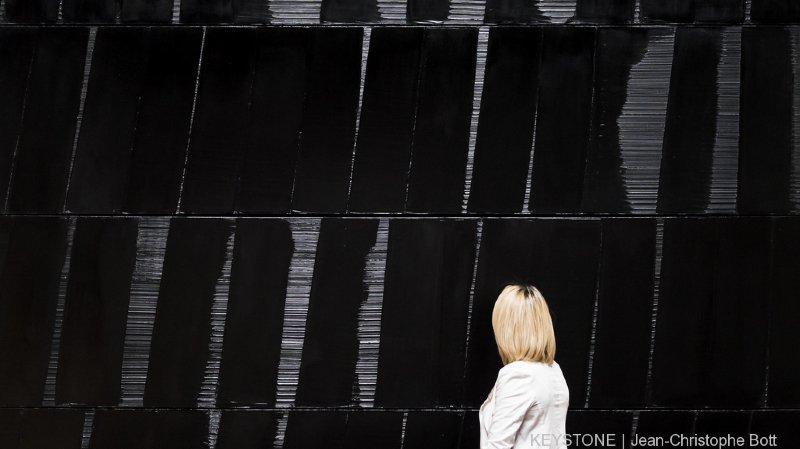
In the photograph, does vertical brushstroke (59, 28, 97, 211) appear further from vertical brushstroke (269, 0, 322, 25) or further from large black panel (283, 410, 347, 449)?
large black panel (283, 410, 347, 449)

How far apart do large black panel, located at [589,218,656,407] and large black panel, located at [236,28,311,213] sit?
2.40 metres

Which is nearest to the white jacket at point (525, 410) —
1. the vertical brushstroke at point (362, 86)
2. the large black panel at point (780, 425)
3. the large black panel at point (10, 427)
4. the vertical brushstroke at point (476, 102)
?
the vertical brushstroke at point (476, 102)

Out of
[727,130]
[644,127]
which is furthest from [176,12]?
[727,130]

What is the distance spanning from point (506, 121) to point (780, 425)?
2.90 meters

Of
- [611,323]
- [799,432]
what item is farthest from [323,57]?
[799,432]

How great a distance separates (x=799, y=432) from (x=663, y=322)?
1227 millimetres

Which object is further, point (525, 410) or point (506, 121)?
point (506, 121)

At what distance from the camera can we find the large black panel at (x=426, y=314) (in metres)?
5.71

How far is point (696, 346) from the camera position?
18.6 ft

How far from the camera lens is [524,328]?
13.4ft

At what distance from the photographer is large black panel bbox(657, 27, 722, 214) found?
577 centimetres

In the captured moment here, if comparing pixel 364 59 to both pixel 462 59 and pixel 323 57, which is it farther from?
pixel 462 59

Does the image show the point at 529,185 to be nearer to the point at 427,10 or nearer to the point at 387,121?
the point at 387,121

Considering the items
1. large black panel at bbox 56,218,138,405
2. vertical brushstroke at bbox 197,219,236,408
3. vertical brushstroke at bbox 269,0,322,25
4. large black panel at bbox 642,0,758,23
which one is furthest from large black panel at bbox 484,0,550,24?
large black panel at bbox 56,218,138,405
